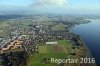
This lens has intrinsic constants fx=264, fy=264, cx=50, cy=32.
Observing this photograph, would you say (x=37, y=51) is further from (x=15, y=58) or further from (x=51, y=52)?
(x=15, y=58)

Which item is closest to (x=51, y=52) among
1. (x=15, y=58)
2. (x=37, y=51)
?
(x=37, y=51)

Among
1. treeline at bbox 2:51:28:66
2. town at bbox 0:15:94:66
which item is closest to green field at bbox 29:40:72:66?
town at bbox 0:15:94:66

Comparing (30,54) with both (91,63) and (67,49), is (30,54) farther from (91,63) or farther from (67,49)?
(91,63)

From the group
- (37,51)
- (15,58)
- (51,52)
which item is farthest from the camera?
(37,51)

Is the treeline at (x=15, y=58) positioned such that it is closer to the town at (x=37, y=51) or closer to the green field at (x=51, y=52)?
the town at (x=37, y=51)

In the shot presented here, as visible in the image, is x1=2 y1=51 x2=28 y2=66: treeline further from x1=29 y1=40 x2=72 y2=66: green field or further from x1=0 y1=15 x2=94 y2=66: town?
x1=29 y1=40 x2=72 y2=66: green field

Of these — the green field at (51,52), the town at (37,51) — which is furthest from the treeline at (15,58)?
the green field at (51,52)

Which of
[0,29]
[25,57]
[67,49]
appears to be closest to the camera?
[25,57]

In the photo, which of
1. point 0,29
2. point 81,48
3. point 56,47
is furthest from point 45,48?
point 0,29
